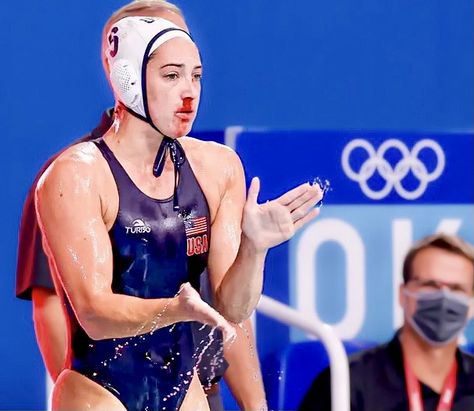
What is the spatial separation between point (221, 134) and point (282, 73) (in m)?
0.73

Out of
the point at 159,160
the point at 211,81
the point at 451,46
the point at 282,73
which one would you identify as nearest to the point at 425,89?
the point at 451,46

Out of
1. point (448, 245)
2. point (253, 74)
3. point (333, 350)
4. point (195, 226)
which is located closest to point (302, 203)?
point (195, 226)

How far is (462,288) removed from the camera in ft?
8.50

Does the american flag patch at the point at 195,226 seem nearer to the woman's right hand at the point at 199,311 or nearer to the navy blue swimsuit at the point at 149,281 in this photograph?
the navy blue swimsuit at the point at 149,281

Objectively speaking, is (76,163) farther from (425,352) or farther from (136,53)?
(425,352)

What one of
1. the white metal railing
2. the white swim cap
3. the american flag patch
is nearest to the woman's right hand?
the american flag patch

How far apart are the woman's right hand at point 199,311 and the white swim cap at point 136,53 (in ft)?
0.93

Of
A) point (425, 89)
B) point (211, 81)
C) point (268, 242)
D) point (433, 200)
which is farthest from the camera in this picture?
point (425, 89)

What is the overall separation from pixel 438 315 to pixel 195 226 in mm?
976

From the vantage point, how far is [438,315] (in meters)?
2.58

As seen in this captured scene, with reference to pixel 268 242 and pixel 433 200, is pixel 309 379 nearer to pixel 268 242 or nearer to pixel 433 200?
pixel 433 200

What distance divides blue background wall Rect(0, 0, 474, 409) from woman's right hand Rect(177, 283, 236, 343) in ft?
3.94

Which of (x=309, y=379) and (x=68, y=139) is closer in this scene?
(x=309, y=379)

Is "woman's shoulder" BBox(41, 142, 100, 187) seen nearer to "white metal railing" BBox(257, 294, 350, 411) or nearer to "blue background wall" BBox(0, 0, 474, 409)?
"white metal railing" BBox(257, 294, 350, 411)
